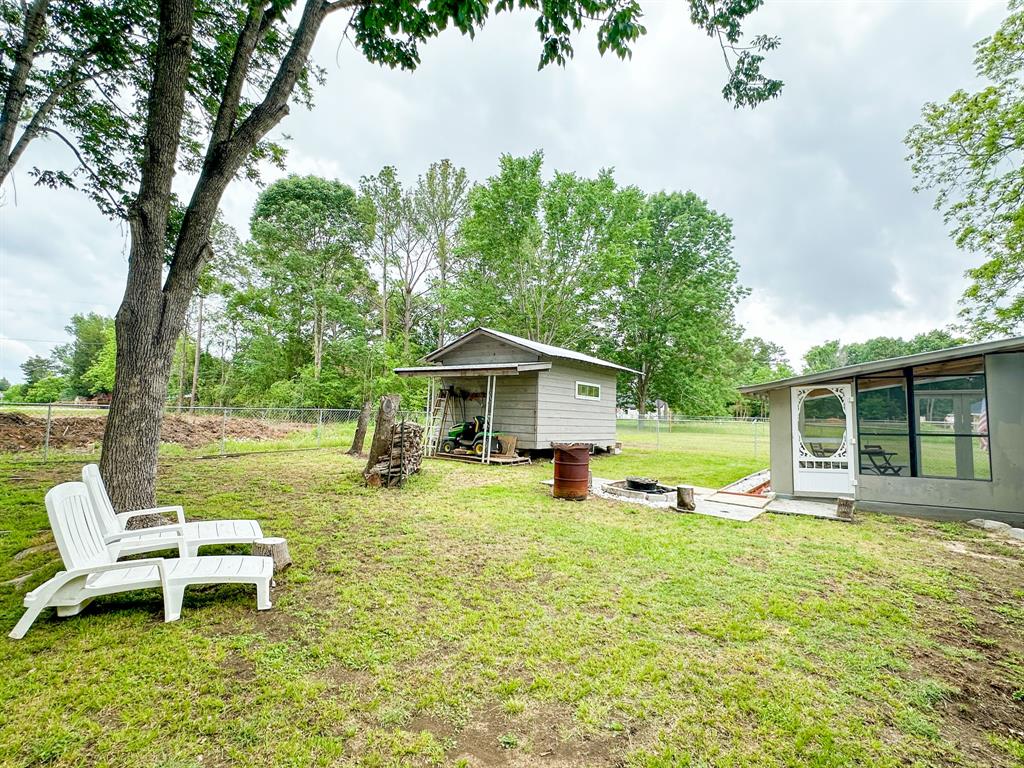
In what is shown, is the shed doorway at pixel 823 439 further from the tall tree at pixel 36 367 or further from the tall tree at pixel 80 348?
the tall tree at pixel 36 367

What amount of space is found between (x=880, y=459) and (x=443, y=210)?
2137cm

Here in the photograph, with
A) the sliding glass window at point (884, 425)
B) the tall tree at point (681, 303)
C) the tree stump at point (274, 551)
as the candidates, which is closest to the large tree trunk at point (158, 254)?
the tree stump at point (274, 551)

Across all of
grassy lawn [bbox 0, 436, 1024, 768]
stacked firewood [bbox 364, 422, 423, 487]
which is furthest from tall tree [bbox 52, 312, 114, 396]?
grassy lawn [bbox 0, 436, 1024, 768]

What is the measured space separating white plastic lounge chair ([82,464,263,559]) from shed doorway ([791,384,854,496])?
27.8 ft

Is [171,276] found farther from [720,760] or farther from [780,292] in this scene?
[780,292]

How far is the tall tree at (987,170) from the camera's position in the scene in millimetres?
12133

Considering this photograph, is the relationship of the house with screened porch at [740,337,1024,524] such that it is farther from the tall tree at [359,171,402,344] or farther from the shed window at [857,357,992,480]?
the tall tree at [359,171,402,344]

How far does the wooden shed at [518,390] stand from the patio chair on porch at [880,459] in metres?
6.83

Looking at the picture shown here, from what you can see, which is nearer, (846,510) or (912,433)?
(846,510)

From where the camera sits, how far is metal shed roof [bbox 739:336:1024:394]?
5.69 metres

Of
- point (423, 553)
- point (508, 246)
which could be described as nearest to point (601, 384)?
point (508, 246)

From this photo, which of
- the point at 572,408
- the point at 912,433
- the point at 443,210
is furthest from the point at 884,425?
the point at 443,210

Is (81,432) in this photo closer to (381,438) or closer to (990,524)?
(381,438)

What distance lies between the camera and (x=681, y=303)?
86.2ft
